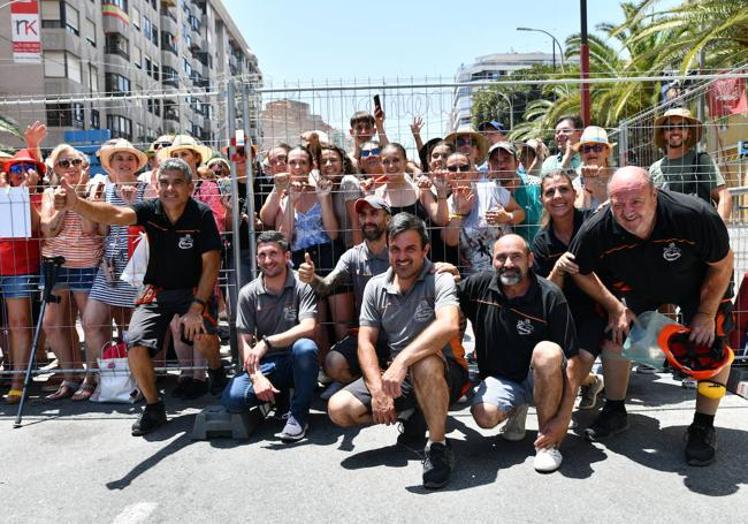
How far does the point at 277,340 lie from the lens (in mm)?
4473

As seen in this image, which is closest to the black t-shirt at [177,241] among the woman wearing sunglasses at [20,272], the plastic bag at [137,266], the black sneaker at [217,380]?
the plastic bag at [137,266]

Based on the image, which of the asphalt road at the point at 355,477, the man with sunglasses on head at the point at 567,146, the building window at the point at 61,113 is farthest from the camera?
the building window at the point at 61,113

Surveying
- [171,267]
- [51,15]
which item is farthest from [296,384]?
[51,15]

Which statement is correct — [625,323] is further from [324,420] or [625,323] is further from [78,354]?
[78,354]

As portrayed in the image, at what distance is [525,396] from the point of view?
4004 mm

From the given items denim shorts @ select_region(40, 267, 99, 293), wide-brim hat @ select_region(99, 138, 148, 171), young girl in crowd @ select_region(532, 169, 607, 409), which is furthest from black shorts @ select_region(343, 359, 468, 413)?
wide-brim hat @ select_region(99, 138, 148, 171)

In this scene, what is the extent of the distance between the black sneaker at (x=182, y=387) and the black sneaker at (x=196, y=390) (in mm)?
17

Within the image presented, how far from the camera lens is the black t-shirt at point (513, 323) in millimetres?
3922

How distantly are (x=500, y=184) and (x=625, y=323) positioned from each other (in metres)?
1.91

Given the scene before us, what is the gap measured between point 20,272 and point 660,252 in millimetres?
4877

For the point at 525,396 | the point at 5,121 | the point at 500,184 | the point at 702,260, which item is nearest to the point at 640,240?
the point at 702,260

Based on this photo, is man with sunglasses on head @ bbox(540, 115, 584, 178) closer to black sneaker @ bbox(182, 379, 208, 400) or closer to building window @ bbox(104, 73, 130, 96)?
black sneaker @ bbox(182, 379, 208, 400)

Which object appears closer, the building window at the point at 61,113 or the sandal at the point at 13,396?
the sandal at the point at 13,396

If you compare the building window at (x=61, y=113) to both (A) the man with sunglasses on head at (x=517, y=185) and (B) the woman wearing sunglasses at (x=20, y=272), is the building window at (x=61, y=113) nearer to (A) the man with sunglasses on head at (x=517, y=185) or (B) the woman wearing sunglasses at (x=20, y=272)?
(B) the woman wearing sunglasses at (x=20, y=272)
